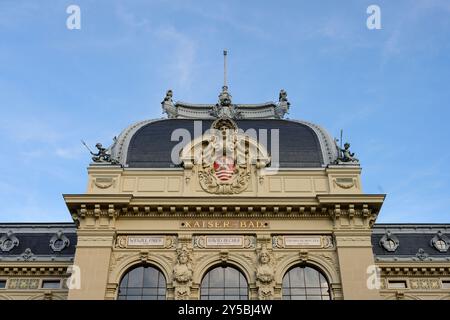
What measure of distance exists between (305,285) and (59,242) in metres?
14.8

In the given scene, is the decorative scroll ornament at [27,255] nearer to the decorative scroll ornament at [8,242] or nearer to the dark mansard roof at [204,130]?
the decorative scroll ornament at [8,242]

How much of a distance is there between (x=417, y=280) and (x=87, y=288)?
1754 centimetres

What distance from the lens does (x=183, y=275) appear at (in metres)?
28.3

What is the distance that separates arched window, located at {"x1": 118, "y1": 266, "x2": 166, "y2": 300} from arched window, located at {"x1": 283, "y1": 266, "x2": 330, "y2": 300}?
240 inches

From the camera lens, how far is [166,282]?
2878 cm

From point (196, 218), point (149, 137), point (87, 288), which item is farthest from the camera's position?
point (149, 137)

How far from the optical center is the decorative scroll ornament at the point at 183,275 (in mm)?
27984

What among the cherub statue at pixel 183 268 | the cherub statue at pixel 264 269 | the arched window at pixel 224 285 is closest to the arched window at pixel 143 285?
the cherub statue at pixel 183 268

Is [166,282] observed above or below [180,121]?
below

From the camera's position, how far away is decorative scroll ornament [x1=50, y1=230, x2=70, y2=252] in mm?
34188

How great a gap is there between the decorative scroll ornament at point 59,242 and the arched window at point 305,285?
43.9 ft
